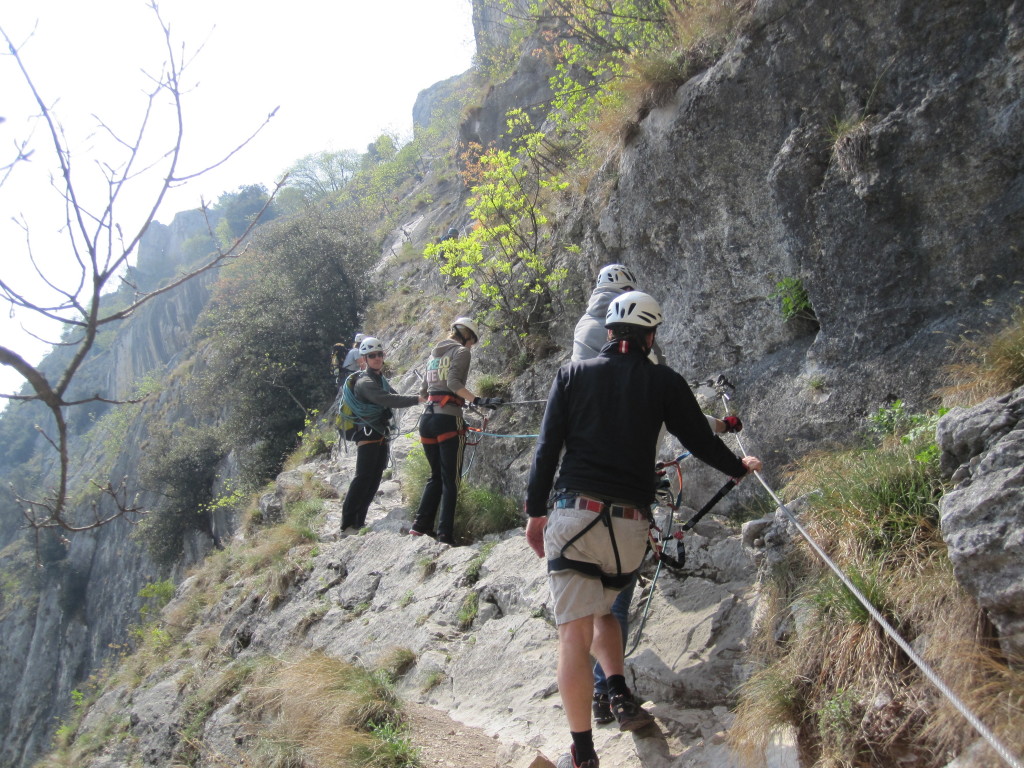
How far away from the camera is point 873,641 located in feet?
9.97

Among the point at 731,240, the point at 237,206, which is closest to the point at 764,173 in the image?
the point at 731,240

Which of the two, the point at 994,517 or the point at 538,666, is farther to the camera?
the point at 538,666

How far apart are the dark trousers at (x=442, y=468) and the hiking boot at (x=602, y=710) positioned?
151 inches

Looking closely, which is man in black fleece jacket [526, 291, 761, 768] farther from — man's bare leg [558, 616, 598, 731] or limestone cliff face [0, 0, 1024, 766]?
limestone cliff face [0, 0, 1024, 766]

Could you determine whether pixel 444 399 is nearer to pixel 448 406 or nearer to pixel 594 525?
pixel 448 406

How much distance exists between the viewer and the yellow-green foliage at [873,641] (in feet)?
8.47

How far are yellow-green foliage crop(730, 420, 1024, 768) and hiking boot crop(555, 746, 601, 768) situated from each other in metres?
0.68

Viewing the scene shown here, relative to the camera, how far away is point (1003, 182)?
15.8ft

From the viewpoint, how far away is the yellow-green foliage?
258 cm

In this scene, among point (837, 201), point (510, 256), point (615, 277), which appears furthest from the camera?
point (510, 256)

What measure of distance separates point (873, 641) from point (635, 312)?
1899 mm

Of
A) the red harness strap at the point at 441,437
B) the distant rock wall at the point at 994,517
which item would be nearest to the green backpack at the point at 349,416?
the red harness strap at the point at 441,437

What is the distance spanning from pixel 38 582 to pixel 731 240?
42.1 m

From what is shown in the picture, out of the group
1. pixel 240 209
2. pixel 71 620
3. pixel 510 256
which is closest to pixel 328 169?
pixel 240 209
